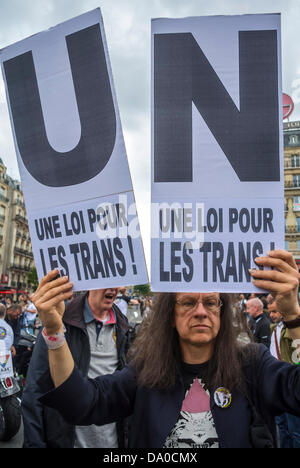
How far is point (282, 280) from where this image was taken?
1.66 metres

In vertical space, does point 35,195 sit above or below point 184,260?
above

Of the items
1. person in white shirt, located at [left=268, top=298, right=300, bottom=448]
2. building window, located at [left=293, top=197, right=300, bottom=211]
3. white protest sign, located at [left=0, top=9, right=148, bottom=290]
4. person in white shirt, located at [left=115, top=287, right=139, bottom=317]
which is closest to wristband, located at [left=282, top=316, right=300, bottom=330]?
white protest sign, located at [left=0, top=9, right=148, bottom=290]

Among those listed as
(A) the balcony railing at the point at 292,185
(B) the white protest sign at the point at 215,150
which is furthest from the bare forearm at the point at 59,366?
(A) the balcony railing at the point at 292,185

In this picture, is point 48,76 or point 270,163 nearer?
point 270,163

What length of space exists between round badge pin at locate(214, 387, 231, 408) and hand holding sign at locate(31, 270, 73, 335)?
78cm

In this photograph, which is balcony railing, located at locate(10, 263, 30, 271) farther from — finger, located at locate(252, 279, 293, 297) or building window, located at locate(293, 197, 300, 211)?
finger, located at locate(252, 279, 293, 297)

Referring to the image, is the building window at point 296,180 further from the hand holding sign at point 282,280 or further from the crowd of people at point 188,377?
the hand holding sign at point 282,280

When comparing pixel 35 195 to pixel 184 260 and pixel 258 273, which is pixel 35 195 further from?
pixel 258 273

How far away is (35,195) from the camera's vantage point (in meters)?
2.10

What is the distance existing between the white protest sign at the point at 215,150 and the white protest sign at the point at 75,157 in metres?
0.20

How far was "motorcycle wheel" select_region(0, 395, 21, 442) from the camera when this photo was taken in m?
4.87

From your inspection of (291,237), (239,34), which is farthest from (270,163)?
(291,237)

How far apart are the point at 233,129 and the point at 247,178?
0.26 m

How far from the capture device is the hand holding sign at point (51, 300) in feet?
5.75
